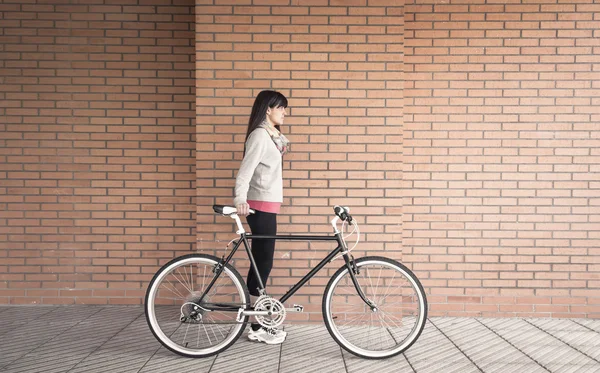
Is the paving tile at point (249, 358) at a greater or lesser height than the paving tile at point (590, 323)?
lesser

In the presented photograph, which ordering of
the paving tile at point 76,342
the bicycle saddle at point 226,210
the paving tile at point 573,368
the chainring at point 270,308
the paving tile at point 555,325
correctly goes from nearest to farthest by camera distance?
the paving tile at point 573,368
the paving tile at point 76,342
the bicycle saddle at point 226,210
the chainring at point 270,308
the paving tile at point 555,325

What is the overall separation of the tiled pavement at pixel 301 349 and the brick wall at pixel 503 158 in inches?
13.3

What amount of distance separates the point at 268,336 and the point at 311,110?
1.82 meters

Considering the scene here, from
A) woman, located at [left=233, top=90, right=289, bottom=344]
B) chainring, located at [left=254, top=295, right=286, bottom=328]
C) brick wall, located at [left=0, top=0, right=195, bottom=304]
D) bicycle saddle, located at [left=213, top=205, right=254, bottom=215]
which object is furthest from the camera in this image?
brick wall, located at [left=0, top=0, right=195, bottom=304]

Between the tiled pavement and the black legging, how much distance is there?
0.47 metres

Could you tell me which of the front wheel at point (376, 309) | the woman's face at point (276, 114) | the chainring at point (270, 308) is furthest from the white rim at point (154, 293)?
the woman's face at point (276, 114)

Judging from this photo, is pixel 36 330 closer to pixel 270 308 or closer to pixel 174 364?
pixel 174 364

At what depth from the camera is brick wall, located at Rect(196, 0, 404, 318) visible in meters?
4.48

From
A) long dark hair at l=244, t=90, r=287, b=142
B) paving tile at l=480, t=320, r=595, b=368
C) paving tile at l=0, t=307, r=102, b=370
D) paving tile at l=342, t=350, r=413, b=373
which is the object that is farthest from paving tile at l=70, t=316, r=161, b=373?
paving tile at l=480, t=320, r=595, b=368

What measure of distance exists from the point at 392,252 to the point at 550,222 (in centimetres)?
143

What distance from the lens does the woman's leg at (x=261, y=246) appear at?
13.2 ft

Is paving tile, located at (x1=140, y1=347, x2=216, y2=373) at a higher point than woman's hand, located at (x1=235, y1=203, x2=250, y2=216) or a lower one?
lower

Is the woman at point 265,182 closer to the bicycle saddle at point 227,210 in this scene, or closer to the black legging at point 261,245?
the black legging at point 261,245

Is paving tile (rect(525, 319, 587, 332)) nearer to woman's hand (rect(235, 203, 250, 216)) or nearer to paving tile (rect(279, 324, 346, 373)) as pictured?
paving tile (rect(279, 324, 346, 373))
